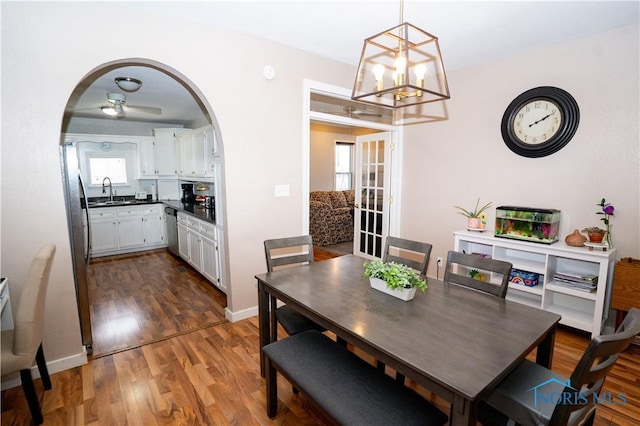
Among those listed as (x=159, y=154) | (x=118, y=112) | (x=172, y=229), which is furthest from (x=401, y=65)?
(x=159, y=154)

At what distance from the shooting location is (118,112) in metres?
4.16

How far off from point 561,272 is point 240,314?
3.08m

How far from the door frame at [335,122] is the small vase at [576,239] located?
1.93 m

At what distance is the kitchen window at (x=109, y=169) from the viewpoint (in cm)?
588

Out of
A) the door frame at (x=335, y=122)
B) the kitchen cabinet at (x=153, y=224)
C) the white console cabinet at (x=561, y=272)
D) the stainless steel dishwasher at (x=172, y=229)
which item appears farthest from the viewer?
the kitchen cabinet at (x=153, y=224)

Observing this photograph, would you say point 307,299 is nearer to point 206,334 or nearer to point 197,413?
point 197,413

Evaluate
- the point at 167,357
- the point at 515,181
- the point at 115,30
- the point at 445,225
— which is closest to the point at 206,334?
the point at 167,357

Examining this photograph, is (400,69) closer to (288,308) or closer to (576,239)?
(288,308)

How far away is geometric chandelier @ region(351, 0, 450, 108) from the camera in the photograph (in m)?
1.68

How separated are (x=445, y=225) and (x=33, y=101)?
12.9 feet

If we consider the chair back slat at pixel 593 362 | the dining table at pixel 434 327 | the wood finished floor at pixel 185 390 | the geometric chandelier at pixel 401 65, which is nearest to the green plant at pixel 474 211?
the geometric chandelier at pixel 401 65

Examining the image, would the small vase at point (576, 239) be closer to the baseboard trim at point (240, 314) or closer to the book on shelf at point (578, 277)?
the book on shelf at point (578, 277)

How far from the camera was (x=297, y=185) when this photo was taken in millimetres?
3303

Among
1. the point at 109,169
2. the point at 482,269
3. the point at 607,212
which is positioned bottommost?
the point at 482,269
